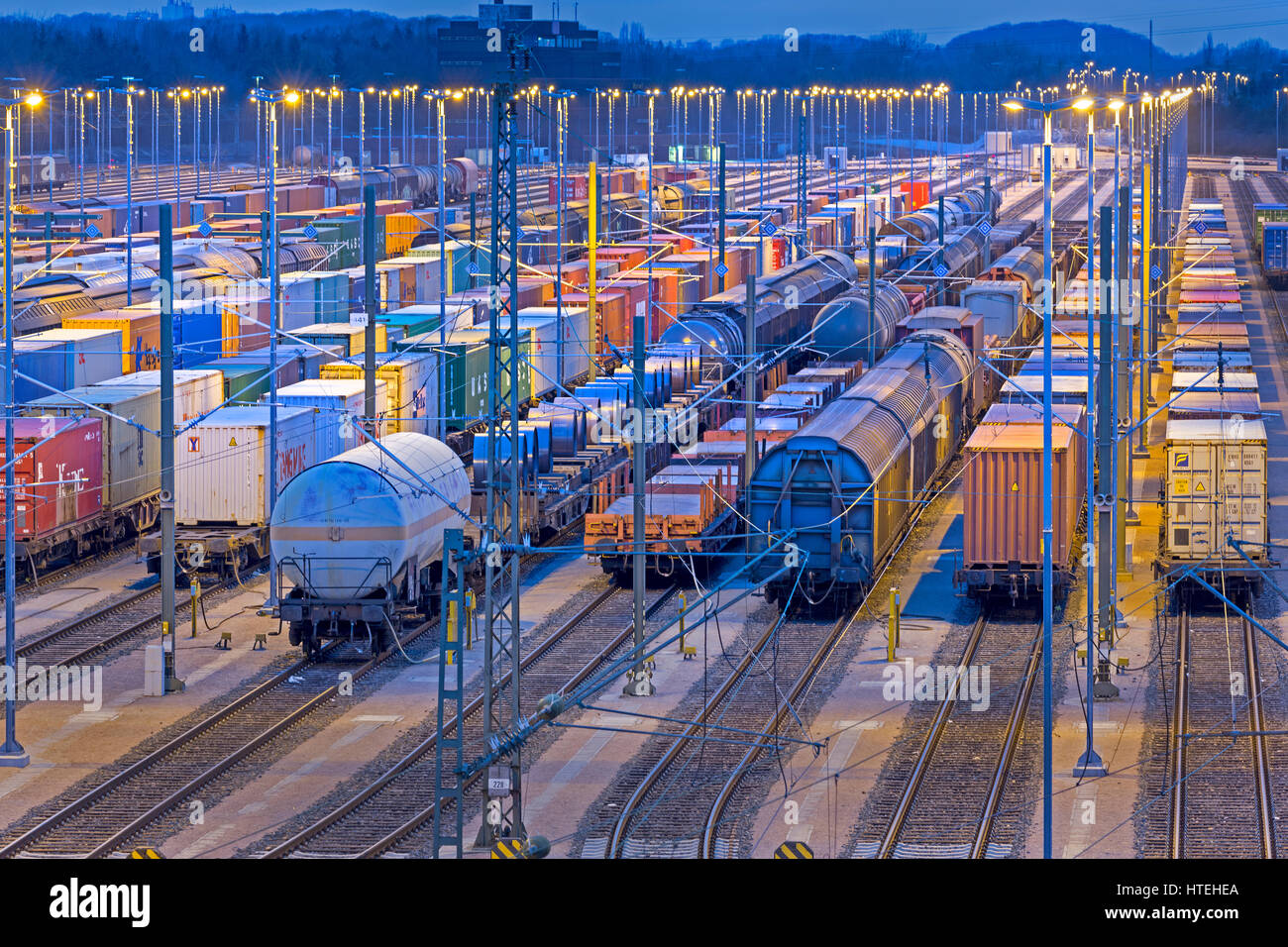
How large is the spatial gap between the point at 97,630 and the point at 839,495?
44.4 feet

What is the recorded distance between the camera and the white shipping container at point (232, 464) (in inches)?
A: 1479

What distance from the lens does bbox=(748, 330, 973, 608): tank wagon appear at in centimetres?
3481

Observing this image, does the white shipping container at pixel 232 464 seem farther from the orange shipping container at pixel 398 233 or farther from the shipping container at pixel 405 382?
the orange shipping container at pixel 398 233

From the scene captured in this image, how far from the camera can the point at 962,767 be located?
26062 mm

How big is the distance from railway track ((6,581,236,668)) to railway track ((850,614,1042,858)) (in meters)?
14.3

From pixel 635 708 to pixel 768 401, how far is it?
57.6 feet

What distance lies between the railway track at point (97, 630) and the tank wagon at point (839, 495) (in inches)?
440

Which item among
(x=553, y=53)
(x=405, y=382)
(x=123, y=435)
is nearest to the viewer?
(x=123, y=435)

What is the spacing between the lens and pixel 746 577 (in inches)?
1496

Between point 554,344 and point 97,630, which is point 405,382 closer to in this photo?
point 554,344

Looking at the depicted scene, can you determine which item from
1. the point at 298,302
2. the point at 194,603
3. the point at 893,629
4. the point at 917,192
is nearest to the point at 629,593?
the point at 893,629

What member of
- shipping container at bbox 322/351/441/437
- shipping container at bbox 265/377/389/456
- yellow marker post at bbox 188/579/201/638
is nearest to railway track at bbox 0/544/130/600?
yellow marker post at bbox 188/579/201/638

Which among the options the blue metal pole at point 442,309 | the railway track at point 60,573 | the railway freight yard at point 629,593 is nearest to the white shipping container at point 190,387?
the railway freight yard at point 629,593

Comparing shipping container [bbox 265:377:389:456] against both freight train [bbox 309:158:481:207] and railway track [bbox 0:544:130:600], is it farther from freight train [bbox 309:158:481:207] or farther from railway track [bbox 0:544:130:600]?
freight train [bbox 309:158:481:207]
